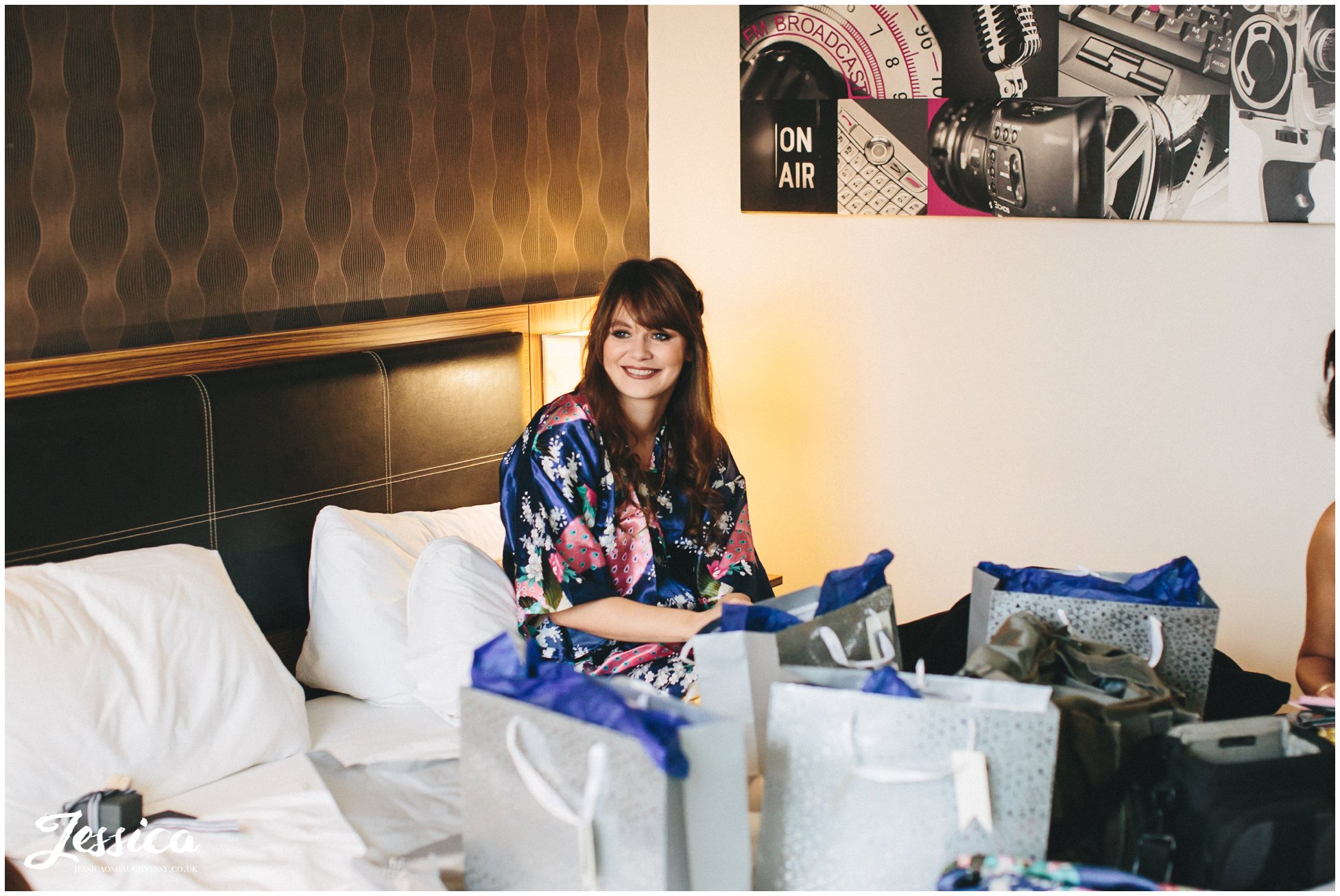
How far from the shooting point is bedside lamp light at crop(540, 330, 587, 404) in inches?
110

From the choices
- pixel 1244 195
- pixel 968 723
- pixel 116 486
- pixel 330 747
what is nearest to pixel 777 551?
pixel 1244 195

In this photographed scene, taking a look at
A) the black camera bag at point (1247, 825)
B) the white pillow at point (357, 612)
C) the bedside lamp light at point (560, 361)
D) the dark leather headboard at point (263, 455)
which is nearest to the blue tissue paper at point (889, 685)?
the black camera bag at point (1247, 825)

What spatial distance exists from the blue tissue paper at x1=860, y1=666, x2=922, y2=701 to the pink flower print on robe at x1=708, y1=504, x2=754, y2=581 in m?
0.96

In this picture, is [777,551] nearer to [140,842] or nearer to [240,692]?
[240,692]

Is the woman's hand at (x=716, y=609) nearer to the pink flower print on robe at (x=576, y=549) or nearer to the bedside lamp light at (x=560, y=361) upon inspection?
the pink flower print on robe at (x=576, y=549)

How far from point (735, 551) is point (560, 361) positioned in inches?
33.1

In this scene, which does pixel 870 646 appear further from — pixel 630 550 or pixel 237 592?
pixel 237 592

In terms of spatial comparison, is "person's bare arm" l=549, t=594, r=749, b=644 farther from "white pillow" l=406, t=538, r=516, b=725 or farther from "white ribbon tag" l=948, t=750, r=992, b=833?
"white ribbon tag" l=948, t=750, r=992, b=833

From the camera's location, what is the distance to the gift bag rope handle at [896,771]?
44.2 inches

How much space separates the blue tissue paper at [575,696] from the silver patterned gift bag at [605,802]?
0.01 m

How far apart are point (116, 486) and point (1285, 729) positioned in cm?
168

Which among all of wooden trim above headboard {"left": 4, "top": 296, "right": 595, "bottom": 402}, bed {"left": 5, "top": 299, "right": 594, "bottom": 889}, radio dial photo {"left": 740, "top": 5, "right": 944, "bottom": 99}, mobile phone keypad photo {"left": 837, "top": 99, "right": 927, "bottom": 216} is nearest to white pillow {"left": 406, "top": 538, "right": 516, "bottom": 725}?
bed {"left": 5, "top": 299, "right": 594, "bottom": 889}

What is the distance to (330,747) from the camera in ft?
6.23

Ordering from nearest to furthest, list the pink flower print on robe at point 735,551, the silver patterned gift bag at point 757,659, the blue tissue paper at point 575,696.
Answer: the blue tissue paper at point 575,696 → the silver patterned gift bag at point 757,659 → the pink flower print on robe at point 735,551
